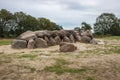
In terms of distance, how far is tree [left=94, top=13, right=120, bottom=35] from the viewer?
58328mm

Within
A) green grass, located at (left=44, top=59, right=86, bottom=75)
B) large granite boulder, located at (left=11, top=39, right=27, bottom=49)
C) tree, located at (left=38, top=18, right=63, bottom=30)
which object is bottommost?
green grass, located at (left=44, top=59, right=86, bottom=75)

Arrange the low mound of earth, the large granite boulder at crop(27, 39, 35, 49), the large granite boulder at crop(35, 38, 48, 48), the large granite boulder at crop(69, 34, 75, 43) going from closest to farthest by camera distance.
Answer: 1. the low mound of earth
2. the large granite boulder at crop(27, 39, 35, 49)
3. the large granite boulder at crop(35, 38, 48, 48)
4. the large granite boulder at crop(69, 34, 75, 43)

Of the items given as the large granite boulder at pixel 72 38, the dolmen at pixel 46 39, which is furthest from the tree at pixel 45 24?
the large granite boulder at pixel 72 38

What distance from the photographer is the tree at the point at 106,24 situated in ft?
191

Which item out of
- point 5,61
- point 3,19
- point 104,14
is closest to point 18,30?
point 3,19

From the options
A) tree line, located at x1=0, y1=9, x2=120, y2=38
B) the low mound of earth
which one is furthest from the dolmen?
tree line, located at x1=0, y1=9, x2=120, y2=38

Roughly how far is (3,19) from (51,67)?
32.5 m

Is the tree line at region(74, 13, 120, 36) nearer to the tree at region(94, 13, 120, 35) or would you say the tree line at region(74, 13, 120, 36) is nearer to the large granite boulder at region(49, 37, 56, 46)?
the tree at region(94, 13, 120, 35)

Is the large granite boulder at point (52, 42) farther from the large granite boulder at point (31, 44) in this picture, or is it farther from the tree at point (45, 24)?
the tree at point (45, 24)

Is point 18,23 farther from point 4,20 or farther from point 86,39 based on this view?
point 86,39

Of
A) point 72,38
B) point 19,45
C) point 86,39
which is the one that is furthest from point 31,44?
point 86,39

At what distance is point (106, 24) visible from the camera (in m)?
59.3

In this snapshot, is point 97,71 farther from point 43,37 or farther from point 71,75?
point 43,37

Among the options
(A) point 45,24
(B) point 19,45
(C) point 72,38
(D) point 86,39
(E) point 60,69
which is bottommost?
(E) point 60,69
